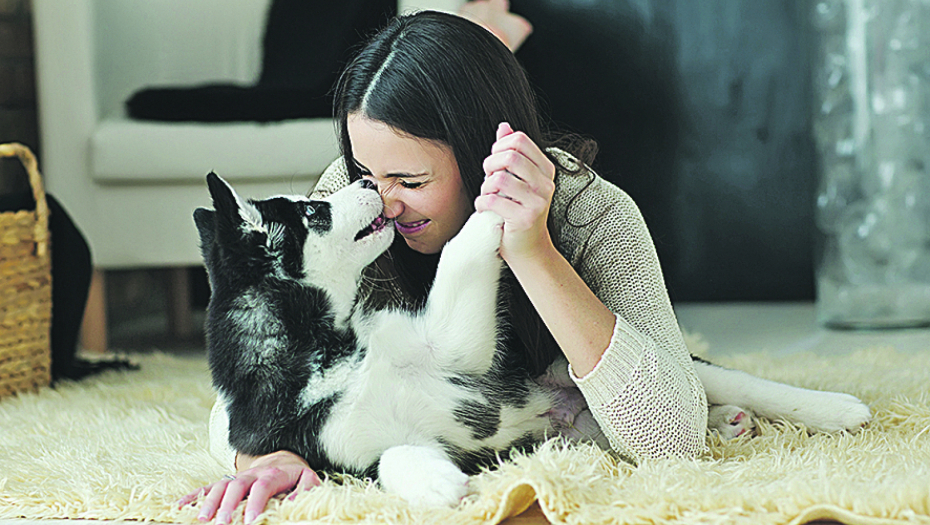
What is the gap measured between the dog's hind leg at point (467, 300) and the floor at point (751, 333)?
54.9 inches

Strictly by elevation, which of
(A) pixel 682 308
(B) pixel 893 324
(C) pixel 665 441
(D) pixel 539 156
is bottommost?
(A) pixel 682 308

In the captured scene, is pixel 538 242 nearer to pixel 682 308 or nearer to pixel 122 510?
pixel 122 510

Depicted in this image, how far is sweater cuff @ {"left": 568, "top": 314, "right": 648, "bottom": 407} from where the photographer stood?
1.19m

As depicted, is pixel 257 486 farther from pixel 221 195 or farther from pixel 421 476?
pixel 221 195

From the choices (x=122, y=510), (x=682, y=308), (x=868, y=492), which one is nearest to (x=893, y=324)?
(x=682, y=308)

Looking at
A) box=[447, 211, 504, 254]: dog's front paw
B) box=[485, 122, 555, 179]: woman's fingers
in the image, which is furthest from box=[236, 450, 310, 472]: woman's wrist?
box=[485, 122, 555, 179]: woman's fingers

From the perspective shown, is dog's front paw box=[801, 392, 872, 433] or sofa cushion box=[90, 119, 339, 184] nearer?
dog's front paw box=[801, 392, 872, 433]

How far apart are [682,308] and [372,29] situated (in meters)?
1.61

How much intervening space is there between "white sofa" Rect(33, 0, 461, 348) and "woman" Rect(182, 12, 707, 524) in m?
0.96

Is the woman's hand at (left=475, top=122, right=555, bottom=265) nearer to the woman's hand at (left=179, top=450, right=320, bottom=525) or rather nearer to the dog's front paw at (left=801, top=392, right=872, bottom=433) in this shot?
the woman's hand at (left=179, top=450, right=320, bottom=525)

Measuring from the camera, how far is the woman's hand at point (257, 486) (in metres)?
1.07

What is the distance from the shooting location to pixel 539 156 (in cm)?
109

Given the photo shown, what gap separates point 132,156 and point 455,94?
58.3 inches

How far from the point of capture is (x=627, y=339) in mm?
1200
